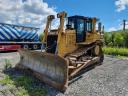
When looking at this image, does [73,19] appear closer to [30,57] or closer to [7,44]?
[30,57]

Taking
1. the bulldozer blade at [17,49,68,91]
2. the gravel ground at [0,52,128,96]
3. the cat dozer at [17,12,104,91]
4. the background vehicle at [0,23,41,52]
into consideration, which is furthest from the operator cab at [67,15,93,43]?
the background vehicle at [0,23,41,52]

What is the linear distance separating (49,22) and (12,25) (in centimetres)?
982

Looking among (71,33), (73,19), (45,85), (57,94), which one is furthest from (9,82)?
(73,19)

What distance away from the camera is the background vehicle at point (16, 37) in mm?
18984

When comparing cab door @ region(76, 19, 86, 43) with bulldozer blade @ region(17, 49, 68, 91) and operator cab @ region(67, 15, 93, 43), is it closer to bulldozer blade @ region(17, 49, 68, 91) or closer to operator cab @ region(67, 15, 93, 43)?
operator cab @ region(67, 15, 93, 43)

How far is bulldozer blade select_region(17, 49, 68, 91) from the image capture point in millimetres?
7473

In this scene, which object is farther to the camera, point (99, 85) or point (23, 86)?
point (99, 85)

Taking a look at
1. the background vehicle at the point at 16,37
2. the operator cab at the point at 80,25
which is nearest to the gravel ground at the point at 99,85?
the operator cab at the point at 80,25

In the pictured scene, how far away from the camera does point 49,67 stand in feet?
27.6

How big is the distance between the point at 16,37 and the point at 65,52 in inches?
424

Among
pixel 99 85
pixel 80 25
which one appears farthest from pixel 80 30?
pixel 99 85

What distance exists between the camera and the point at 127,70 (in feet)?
35.2

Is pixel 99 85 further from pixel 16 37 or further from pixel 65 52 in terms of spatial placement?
pixel 16 37

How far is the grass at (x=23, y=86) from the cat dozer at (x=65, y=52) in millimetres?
434
